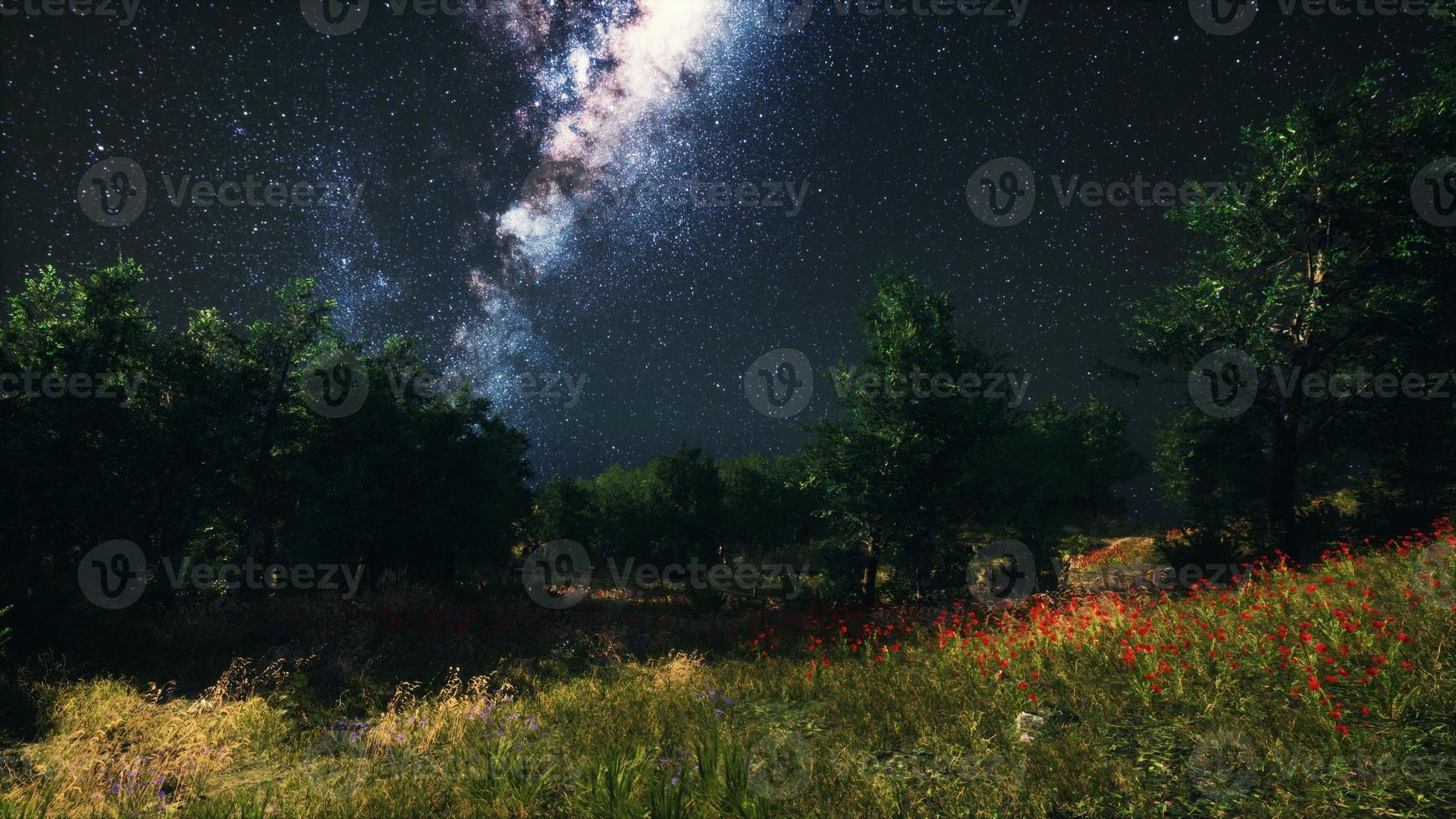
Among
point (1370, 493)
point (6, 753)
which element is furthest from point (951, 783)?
point (1370, 493)

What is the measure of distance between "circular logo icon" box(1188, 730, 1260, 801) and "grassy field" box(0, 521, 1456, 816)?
0.02 metres

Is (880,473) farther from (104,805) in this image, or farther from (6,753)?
(6,753)

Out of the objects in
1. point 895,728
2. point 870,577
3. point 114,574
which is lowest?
point 870,577

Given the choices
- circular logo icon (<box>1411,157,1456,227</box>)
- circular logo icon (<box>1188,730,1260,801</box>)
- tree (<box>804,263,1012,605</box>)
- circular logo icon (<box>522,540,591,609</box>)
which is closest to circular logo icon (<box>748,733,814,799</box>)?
circular logo icon (<box>1188,730,1260,801</box>)

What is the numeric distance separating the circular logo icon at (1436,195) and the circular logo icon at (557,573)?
23.3m

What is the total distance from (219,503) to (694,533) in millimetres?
32404

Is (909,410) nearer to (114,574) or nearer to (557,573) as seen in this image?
(114,574)

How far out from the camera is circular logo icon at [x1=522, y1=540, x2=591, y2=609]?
16.4 m

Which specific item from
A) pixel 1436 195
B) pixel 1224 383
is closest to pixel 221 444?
pixel 1224 383

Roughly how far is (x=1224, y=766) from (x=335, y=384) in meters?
23.3

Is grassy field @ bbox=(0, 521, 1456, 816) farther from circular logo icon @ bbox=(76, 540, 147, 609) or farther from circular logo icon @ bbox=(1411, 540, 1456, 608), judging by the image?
circular logo icon @ bbox=(76, 540, 147, 609)

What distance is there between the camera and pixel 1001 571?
18.4 metres

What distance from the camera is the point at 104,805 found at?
4.52 m

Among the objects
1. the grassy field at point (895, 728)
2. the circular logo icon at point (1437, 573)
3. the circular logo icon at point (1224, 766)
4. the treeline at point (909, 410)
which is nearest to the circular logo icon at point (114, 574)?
the treeline at point (909, 410)
